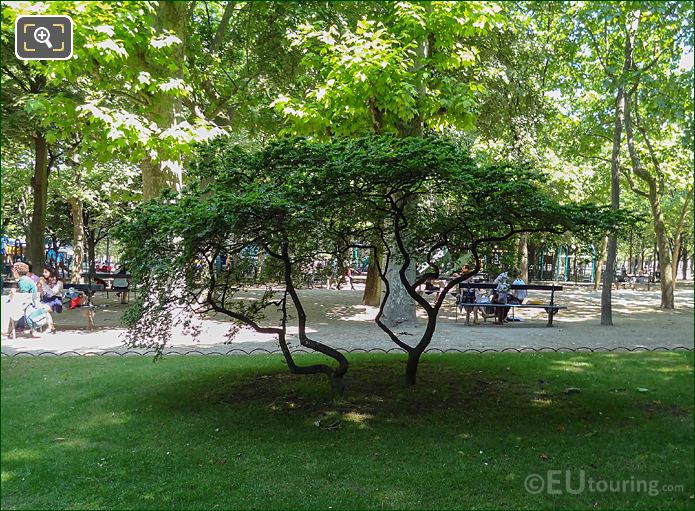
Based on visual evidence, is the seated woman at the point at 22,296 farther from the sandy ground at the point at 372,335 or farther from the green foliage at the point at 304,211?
the green foliage at the point at 304,211

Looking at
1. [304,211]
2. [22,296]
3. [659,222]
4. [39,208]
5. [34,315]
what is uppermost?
[39,208]

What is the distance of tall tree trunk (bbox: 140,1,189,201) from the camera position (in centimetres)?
712

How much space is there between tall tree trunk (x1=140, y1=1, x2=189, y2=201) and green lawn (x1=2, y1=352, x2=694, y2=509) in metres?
3.10

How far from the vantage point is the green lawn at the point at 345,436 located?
340cm

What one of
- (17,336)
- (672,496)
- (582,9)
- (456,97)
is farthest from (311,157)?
(17,336)

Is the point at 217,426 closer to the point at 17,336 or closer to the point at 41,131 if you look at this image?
the point at 17,336

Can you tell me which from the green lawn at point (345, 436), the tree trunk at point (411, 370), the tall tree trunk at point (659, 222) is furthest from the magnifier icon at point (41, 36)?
the tall tree trunk at point (659, 222)

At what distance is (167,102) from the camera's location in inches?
353

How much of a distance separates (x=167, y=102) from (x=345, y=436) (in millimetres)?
6629

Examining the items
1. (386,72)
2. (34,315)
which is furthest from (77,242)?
(386,72)

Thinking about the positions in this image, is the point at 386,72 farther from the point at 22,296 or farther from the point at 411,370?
the point at 22,296

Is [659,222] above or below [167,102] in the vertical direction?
below

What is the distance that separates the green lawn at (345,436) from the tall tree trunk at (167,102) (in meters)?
3.10

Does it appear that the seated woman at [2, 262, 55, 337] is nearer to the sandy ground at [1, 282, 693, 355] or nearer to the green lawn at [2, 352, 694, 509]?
the sandy ground at [1, 282, 693, 355]
